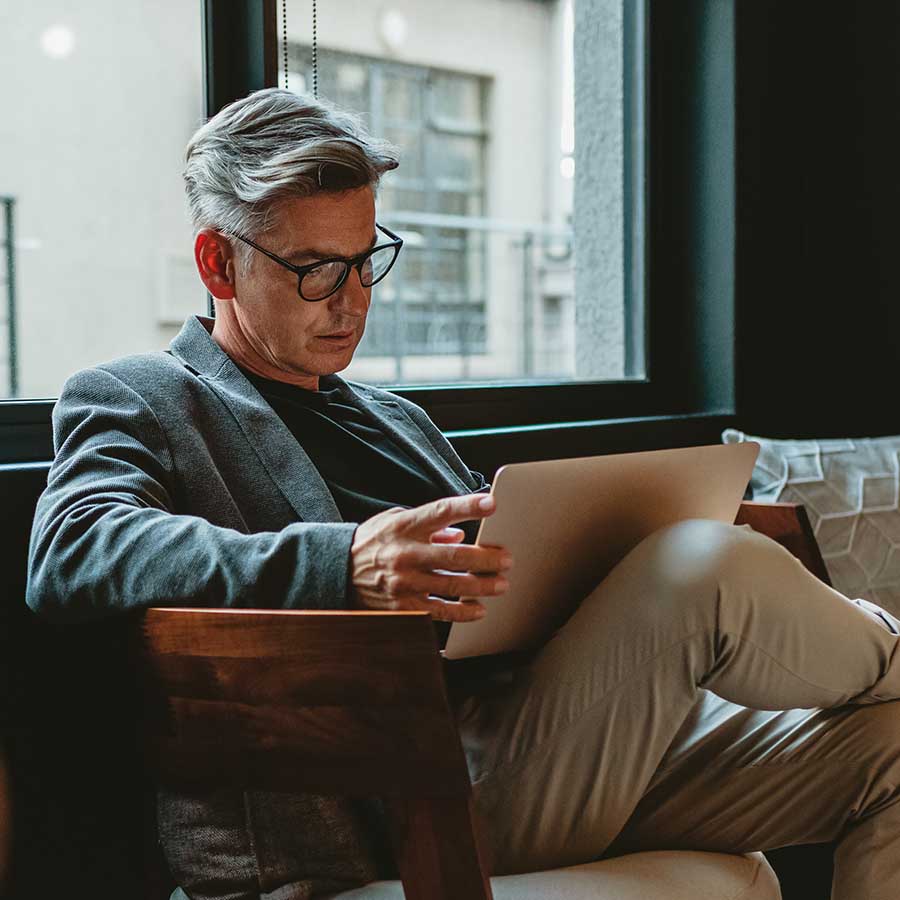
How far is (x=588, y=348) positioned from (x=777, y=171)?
1.95 ft

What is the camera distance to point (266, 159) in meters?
1.37

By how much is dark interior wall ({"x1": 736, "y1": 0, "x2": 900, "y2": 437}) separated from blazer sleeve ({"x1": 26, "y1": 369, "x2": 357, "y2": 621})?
5.83ft

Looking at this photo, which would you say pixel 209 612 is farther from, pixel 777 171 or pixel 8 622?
pixel 777 171

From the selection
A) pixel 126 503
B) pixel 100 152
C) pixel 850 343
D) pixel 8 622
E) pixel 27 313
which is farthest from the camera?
pixel 850 343

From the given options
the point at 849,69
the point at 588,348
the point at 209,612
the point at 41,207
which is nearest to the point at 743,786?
the point at 209,612

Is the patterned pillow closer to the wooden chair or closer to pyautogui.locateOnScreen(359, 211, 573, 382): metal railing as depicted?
the wooden chair

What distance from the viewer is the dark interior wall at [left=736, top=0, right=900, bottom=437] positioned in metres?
2.67

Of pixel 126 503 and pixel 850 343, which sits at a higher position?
pixel 850 343

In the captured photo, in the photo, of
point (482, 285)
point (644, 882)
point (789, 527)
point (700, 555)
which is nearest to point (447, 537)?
point (700, 555)

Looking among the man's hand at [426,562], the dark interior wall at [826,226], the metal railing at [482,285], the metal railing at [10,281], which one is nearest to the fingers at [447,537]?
the man's hand at [426,562]

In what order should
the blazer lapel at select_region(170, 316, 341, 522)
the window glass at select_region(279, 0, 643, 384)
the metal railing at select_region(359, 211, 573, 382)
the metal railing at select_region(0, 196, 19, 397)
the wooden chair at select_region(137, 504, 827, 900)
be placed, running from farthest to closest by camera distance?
the metal railing at select_region(359, 211, 573, 382), the window glass at select_region(279, 0, 643, 384), the metal railing at select_region(0, 196, 19, 397), the blazer lapel at select_region(170, 316, 341, 522), the wooden chair at select_region(137, 504, 827, 900)

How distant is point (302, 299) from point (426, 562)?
1.72ft

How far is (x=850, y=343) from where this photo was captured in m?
2.80

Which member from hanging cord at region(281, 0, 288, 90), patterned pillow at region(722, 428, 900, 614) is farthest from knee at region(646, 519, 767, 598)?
hanging cord at region(281, 0, 288, 90)
